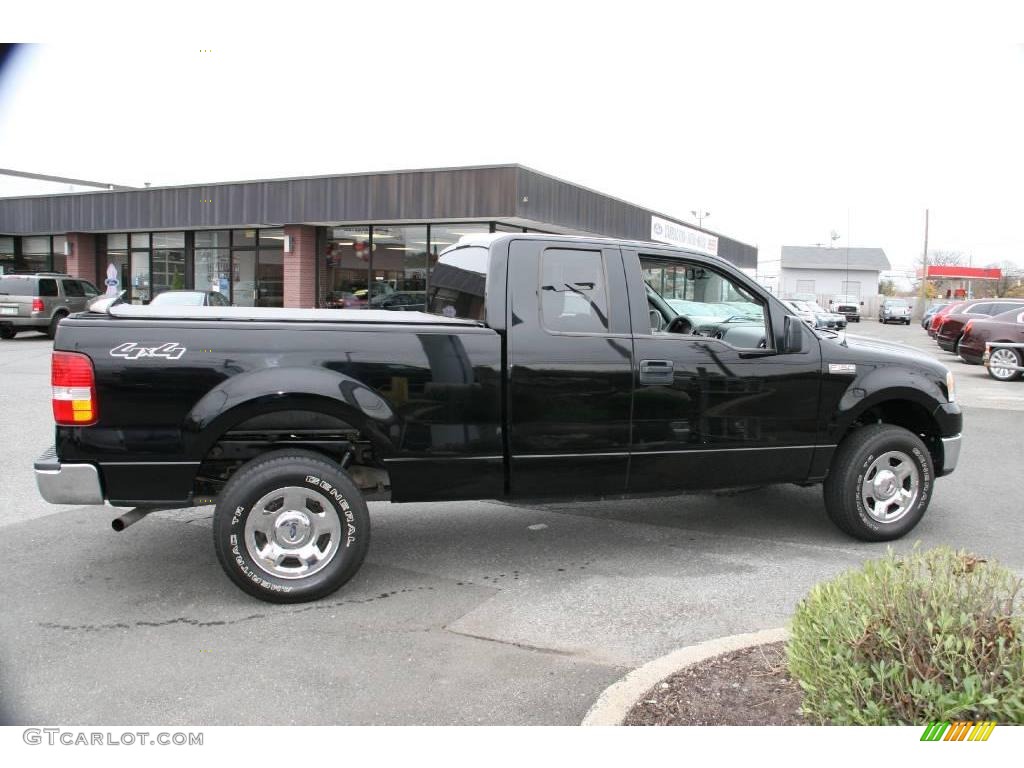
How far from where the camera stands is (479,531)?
5.83m

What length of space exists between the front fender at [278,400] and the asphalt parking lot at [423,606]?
0.99 meters

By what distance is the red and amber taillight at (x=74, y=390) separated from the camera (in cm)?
412

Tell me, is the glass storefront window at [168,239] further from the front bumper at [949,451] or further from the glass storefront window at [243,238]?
the front bumper at [949,451]

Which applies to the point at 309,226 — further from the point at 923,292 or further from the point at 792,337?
the point at 923,292

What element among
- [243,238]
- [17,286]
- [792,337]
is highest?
[243,238]

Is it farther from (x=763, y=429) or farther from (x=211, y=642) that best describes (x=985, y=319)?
(x=211, y=642)

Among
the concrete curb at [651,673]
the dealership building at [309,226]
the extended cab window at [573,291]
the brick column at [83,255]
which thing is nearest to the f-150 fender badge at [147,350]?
the extended cab window at [573,291]

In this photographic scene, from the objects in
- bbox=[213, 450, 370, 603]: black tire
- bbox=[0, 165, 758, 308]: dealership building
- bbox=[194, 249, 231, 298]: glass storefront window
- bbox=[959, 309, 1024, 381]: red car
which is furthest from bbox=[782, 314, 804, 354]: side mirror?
bbox=[194, 249, 231, 298]: glass storefront window

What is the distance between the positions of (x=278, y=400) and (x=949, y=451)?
14.8ft

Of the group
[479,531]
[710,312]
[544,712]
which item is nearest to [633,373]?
[479,531]

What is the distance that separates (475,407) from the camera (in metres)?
4.59

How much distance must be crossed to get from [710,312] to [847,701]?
545 cm

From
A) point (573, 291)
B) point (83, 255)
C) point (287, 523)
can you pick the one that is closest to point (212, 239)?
point (83, 255)
